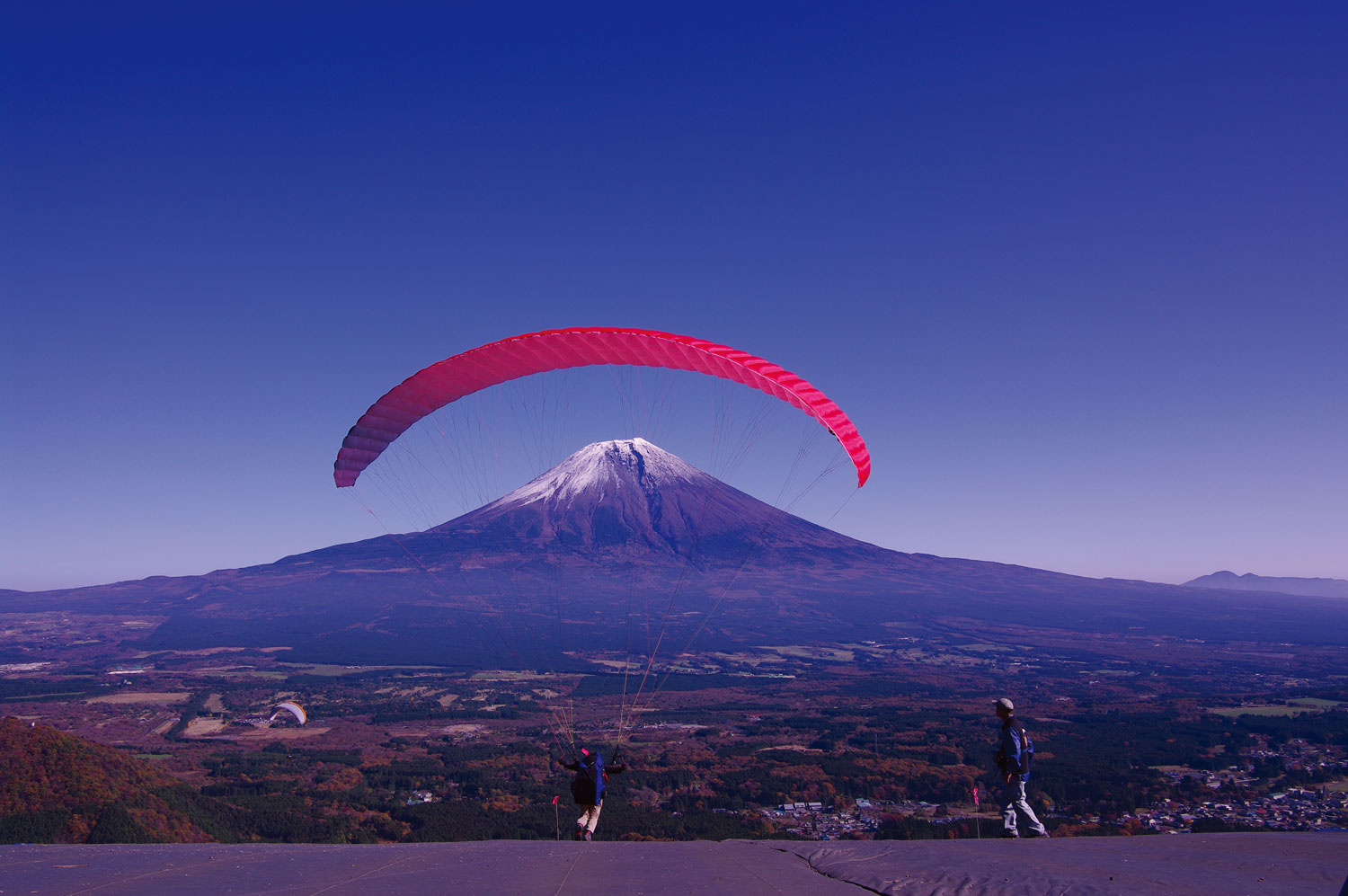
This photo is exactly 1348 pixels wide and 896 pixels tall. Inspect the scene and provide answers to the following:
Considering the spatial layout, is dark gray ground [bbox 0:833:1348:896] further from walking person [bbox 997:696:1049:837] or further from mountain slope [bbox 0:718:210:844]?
mountain slope [bbox 0:718:210:844]

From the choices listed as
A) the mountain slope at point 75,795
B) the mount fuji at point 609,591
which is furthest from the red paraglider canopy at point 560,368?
the mount fuji at point 609,591

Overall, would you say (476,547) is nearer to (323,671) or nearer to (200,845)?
Answer: (323,671)

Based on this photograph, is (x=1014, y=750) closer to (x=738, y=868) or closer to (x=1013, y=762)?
(x=1013, y=762)

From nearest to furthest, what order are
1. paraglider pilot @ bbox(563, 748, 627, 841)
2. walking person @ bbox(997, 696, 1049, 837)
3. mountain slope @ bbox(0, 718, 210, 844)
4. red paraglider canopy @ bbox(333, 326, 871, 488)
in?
1. walking person @ bbox(997, 696, 1049, 837)
2. paraglider pilot @ bbox(563, 748, 627, 841)
3. red paraglider canopy @ bbox(333, 326, 871, 488)
4. mountain slope @ bbox(0, 718, 210, 844)

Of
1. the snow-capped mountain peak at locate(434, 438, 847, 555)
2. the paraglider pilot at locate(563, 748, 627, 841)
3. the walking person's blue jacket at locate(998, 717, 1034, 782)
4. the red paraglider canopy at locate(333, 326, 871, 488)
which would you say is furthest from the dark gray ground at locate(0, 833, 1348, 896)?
the snow-capped mountain peak at locate(434, 438, 847, 555)

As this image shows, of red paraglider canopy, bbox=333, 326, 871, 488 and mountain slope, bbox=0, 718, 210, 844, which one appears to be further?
mountain slope, bbox=0, 718, 210, 844

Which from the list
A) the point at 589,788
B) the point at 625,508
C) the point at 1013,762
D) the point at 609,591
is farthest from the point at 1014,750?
the point at 625,508

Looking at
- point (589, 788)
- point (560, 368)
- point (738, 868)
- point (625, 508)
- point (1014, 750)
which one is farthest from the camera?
point (625, 508)
